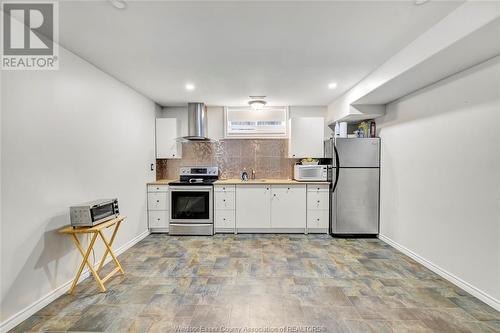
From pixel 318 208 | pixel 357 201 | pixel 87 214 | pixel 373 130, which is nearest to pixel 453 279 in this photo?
pixel 357 201

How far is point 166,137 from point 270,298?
134 inches

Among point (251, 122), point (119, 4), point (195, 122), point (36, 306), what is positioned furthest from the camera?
point (251, 122)

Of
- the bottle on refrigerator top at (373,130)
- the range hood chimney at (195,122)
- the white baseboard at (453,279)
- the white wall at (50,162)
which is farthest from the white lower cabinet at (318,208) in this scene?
the white wall at (50,162)

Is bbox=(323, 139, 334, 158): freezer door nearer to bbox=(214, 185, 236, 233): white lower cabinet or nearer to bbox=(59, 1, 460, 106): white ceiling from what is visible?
bbox=(59, 1, 460, 106): white ceiling

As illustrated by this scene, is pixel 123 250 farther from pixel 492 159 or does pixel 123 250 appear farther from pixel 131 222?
pixel 492 159

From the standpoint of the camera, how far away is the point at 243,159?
454 centimetres

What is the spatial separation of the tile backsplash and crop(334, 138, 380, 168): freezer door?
1.09 meters

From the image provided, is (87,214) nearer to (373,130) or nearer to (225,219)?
(225,219)

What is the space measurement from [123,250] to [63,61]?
2.52 metres

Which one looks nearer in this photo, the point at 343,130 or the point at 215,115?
the point at 343,130

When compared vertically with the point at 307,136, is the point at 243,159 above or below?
below

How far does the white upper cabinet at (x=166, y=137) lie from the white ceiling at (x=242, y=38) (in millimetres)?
1177

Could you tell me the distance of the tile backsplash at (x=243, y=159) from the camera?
14.8 feet

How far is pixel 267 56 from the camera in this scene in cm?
231
